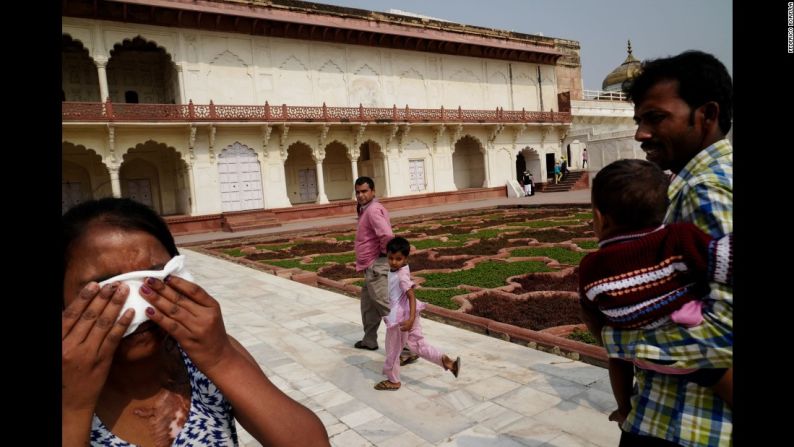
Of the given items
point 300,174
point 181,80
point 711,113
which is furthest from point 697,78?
point 300,174

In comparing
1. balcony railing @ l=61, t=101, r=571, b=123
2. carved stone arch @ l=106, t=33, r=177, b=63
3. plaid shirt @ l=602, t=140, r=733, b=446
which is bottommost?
plaid shirt @ l=602, t=140, r=733, b=446

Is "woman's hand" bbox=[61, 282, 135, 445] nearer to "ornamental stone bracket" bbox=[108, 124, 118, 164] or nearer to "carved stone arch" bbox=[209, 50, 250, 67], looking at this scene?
"ornamental stone bracket" bbox=[108, 124, 118, 164]

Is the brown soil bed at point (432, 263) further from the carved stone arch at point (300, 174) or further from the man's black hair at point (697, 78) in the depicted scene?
the carved stone arch at point (300, 174)

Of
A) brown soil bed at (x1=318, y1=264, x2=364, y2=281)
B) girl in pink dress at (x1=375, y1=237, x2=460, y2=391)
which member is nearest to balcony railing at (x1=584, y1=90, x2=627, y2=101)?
brown soil bed at (x1=318, y1=264, x2=364, y2=281)

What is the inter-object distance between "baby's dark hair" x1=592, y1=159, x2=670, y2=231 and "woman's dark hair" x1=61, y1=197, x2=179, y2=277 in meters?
1.11

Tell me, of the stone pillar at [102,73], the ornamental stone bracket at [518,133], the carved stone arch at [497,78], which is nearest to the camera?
the stone pillar at [102,73]

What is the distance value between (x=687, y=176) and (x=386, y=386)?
8.16 ft

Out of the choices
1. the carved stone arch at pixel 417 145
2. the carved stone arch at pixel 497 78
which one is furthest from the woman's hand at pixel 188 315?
the carved stone arch at pixel 497 78

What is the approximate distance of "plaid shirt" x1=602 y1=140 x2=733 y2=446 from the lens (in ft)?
3.72

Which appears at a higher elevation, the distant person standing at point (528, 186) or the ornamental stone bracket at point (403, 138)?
the ornamental stone bracket at point (403, 138)

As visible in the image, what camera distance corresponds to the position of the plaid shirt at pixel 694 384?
113 centimetres

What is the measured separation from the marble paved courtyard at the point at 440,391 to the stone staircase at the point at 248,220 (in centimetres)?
1356

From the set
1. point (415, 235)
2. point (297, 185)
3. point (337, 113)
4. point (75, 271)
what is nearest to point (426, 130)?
point (337, 113)

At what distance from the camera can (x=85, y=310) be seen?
0.91 meters
